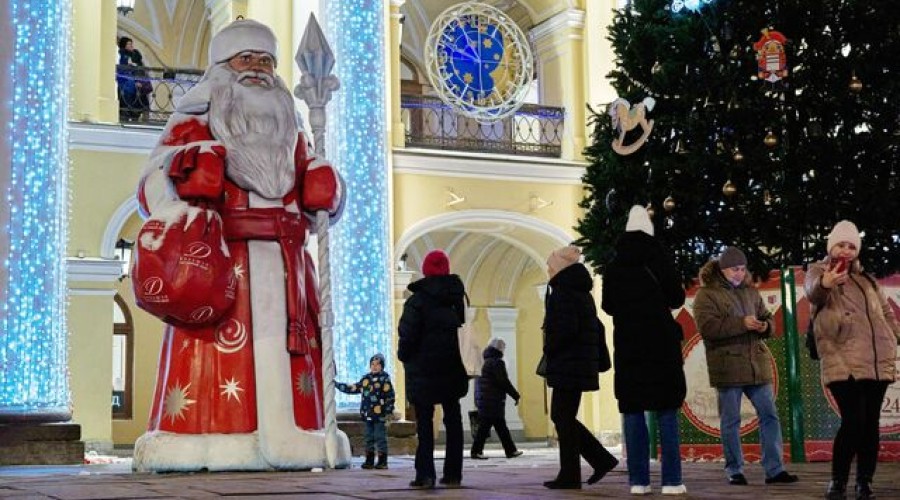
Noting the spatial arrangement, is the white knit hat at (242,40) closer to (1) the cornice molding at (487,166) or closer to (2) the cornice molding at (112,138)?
Result: (2) the cornice molding at (112,138)

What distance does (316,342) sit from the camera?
27.4ft

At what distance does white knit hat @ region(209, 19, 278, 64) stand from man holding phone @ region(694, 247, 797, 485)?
309cm

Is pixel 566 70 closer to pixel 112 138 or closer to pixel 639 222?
pixel 112 138

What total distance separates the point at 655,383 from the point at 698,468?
320cm

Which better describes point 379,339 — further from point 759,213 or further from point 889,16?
point 889,16

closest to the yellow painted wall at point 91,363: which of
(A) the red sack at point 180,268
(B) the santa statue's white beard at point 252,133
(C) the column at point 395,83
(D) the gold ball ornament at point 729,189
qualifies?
(C) the column at point 395,83

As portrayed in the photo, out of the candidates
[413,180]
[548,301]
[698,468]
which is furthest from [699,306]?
[413,180]

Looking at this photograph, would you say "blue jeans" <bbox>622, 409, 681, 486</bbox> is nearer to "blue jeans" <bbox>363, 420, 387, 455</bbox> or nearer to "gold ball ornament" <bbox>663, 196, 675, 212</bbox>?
"gold ball ornament" <bbox>663, 196, 675, 212</bbox>

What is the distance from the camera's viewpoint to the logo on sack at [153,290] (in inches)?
297

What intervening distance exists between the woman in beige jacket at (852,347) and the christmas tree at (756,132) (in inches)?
124

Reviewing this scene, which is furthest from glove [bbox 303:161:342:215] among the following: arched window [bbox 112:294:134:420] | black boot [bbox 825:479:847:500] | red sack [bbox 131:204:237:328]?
arched window [bbox 112:294:134:420]

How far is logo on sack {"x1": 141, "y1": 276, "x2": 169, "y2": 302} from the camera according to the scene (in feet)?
24.8

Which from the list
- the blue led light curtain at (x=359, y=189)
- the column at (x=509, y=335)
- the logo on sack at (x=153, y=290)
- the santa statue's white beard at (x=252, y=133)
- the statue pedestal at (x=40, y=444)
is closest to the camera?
the logo on sack at (x=153, y=290)

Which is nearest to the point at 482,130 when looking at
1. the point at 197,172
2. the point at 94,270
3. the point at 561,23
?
the point at 561,23
